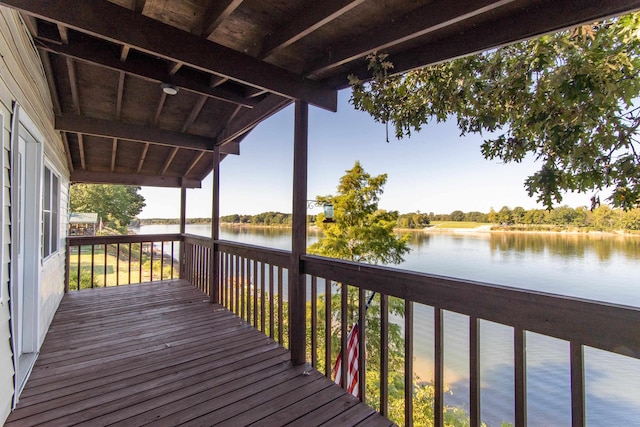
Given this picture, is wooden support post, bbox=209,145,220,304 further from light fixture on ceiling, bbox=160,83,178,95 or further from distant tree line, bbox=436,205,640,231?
distant tree line, bbox=436,205,640,231

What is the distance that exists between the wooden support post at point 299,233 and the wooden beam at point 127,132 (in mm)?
2591

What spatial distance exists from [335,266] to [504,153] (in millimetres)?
1811

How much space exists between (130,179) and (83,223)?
1871cm

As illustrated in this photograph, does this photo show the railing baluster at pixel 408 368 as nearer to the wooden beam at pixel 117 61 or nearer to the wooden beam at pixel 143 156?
the wooden beam at pixel 117 61

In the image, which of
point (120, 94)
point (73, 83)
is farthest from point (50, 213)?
point (120, 94)

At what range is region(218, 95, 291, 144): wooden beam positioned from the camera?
3176 mm

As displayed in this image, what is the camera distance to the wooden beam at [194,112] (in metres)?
3.86

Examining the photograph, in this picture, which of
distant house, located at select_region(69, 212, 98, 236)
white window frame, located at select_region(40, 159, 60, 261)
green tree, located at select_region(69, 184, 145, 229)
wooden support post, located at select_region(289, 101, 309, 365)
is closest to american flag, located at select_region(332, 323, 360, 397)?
wooden support post, located at select_region(289, 101, 309, 365)

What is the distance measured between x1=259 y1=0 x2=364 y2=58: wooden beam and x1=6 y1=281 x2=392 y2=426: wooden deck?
2512mm

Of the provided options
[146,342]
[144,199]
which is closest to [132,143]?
[146,342]

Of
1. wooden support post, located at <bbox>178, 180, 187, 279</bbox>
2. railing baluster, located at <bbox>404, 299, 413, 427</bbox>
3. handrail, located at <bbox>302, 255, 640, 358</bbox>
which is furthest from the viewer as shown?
wooden support post, located at <bbox>178, 180, 187, 279</bbox>

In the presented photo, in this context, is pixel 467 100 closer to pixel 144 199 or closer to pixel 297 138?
pixel 297 138

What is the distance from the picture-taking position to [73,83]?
3.36 m

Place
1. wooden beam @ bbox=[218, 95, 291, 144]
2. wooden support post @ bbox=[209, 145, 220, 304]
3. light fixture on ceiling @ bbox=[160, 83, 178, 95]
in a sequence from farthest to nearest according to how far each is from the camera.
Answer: wooden support post @ bbox=[209, 145, 220, 304], wooden beam @ bbox=[218, 95, 291, 144], light fixture on ceiling @ bbox=[160, 83, 178, 95]
